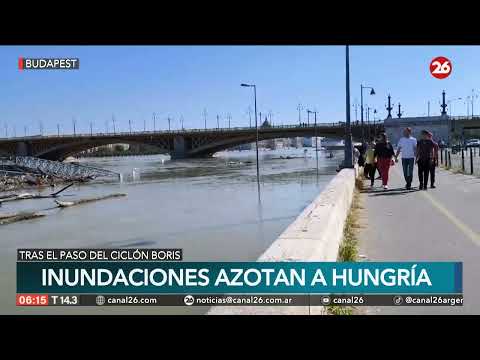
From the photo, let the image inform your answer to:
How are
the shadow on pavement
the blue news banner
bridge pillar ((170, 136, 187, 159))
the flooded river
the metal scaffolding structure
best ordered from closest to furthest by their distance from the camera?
1. the blue news banner
2. the flooded river
3. the shadow on pavement
4. the metal scaffolding structure
5. bridge pillar ((170, 136, 187, 159))

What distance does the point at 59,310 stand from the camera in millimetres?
4930

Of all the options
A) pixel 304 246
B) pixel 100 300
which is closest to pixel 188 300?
pixel 100 300

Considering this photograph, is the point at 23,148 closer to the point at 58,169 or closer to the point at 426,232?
the point at 58,169

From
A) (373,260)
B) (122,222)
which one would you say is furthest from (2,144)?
(373,260)

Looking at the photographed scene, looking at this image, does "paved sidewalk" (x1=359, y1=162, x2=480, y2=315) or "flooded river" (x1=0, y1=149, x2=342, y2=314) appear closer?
"paved sidewalk" (x1=359, y1=162, x2=480, y2=315)

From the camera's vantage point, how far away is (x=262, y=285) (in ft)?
12.0

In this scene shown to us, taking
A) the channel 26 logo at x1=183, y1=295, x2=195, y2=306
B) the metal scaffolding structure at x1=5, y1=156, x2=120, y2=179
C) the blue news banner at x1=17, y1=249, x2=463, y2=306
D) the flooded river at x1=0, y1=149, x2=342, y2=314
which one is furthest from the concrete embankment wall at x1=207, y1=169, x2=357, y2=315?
the metal scaffolding structure at x1=5, y1=156, x2=120, y2=179

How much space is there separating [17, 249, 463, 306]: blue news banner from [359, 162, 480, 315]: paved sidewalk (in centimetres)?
18

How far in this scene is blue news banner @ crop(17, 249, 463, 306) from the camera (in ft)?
12.5

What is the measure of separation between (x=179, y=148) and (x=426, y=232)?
88120 mm

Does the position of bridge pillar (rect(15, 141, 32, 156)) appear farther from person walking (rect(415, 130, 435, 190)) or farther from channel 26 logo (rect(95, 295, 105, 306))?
channel 26 logo (rect(95, 295, 105, 306))
